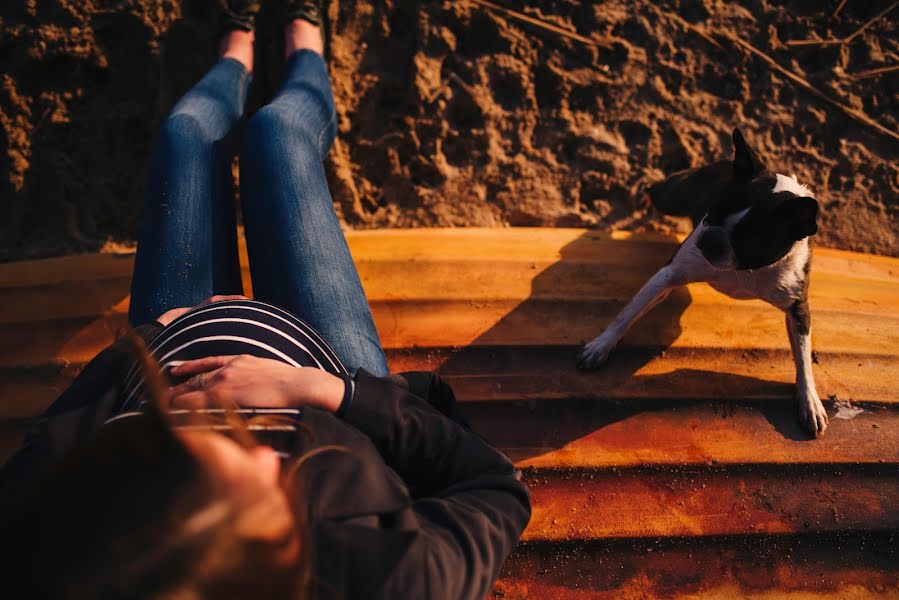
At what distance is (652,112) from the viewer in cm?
279

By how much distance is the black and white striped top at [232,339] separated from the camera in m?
1.14

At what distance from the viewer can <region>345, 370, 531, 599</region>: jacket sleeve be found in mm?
910

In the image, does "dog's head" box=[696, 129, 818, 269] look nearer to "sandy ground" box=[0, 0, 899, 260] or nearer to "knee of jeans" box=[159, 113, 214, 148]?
"sandy ground" box=[0, 0, 899, 260]

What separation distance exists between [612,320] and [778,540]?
921 mm

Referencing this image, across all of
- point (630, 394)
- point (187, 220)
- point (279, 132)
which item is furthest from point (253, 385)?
point (630, 394)

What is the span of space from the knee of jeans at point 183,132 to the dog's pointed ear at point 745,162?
182cm

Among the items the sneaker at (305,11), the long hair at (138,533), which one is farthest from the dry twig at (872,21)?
the long hair at (138,533)

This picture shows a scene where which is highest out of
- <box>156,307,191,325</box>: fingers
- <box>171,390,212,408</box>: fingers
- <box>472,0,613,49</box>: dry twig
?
<box>472,0,613,49</box>: dry twig

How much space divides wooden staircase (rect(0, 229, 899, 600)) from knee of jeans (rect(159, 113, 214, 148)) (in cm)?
58

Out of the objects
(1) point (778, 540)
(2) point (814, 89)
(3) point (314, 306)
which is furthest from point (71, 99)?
(2) point (814, 89)

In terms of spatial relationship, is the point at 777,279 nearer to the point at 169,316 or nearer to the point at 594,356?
the point at 594,356

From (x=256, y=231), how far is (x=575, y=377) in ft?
4.01

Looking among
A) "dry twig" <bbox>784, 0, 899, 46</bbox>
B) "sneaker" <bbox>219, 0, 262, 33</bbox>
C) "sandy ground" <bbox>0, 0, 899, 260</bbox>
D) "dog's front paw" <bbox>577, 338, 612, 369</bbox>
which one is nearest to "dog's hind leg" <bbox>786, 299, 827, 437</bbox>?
"dog's front paw" <bbox>577, 338, 612, 369</bbox>

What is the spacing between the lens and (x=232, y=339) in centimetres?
117
